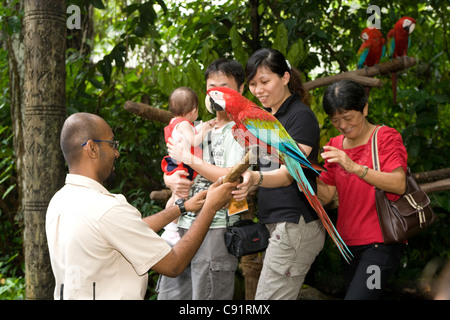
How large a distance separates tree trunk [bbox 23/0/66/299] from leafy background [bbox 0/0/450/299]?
52 centimetres

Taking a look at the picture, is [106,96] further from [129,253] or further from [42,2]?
[129,253]

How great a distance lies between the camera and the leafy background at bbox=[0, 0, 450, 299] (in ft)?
11.5

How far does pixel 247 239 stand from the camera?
2100 millimetres

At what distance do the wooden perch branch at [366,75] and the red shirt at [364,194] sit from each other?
3.21 ft

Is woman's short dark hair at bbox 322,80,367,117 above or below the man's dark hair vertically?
above

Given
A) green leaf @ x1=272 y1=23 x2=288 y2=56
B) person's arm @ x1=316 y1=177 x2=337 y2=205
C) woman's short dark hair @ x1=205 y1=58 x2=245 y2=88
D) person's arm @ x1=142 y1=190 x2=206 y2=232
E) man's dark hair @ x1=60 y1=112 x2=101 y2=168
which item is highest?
green leaf @ x1=272 y1=23 x2=288 y2=56

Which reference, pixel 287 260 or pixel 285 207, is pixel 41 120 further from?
pixel 287 260

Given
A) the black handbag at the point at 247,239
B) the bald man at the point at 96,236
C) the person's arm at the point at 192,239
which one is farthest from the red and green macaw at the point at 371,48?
the bald man at the point at 96,236

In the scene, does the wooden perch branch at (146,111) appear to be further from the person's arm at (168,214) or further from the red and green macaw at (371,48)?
the red and green macaw at (371,48)

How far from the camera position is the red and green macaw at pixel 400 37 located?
4652 millimetres

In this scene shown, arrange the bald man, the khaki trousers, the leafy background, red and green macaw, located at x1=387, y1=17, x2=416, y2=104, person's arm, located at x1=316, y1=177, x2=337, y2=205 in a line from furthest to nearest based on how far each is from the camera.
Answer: red and green macaw, located at x1=387, y1=17, x2=416, y2=104 → the leafy background → person's arm, located at x1=316, y1=177, x2=337, y2=205 → the khaki trousers → the bald man

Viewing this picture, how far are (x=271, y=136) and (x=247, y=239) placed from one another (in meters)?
0.51

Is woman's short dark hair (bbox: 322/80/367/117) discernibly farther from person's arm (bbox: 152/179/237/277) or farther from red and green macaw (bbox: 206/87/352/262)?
person's arm (bbox: 152/179/237/277)

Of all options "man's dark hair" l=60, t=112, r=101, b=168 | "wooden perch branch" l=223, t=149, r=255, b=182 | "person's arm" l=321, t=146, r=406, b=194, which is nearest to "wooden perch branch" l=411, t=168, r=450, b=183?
"person's arm" l=321, t=146, r=406, b=194
